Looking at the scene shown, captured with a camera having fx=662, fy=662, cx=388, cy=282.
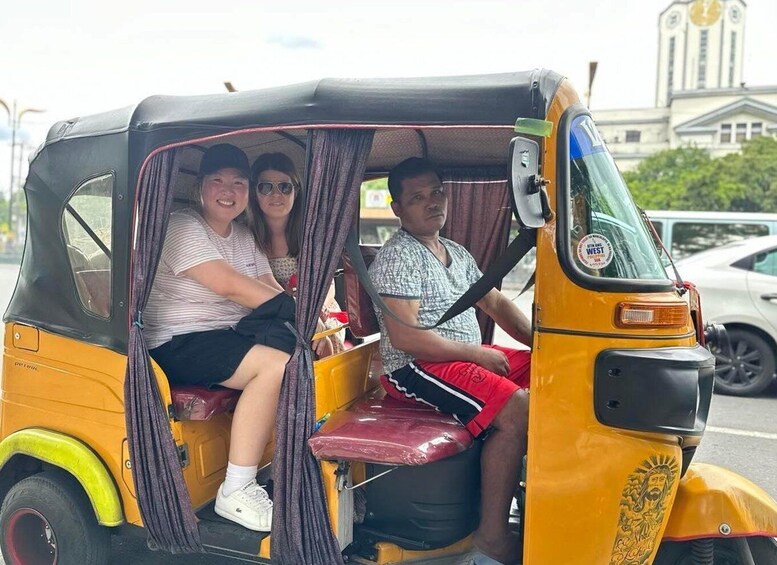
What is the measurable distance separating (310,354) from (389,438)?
436 millimetres

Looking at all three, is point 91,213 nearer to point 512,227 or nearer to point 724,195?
point 512,227

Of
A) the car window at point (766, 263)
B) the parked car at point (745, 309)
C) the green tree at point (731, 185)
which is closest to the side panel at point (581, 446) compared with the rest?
the parked car at point (745, 309)

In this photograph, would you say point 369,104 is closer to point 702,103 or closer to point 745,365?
point 745,365

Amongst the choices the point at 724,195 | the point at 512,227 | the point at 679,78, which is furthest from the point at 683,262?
the point at 679,78

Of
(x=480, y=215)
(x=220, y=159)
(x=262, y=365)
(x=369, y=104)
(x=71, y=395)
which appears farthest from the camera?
(x=480, y=215)

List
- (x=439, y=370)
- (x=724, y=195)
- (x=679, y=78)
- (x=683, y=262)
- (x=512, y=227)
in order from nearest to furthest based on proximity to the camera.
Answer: (x=439, y=370) → (x=512, y=227) → (x=683, y=262) → (x=724, y=195) → (x=679, y=78)

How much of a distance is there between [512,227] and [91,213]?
2.30 metres

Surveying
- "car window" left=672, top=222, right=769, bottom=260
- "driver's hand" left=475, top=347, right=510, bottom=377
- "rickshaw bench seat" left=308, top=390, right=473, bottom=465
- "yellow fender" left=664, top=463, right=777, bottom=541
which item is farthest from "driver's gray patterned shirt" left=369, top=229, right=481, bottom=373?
"car window" left=672, top=222, right=769, bottom=260

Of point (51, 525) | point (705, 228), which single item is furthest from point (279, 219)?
point (705, 228)

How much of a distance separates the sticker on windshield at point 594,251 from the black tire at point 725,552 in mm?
1076

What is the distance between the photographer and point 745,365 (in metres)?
6.84

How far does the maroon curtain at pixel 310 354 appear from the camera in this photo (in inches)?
97.0

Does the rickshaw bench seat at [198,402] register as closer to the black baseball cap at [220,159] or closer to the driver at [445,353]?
the driver at [445,353]

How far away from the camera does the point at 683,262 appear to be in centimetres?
714
